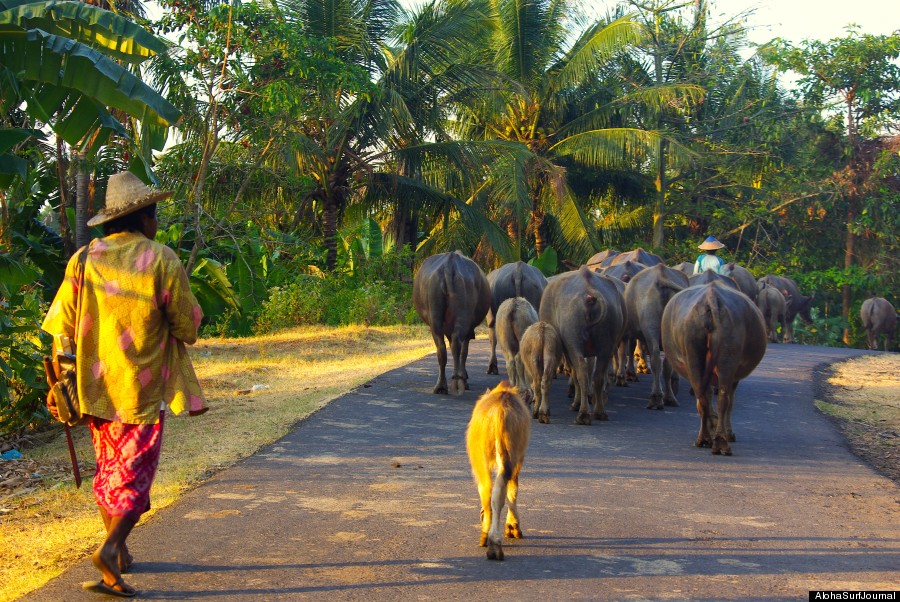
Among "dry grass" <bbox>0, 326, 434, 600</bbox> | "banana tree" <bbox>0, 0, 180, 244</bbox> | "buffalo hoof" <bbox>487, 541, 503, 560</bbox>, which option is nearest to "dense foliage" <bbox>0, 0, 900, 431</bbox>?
"banana tree" <bbox>0, 0, 180, 244</bbox>

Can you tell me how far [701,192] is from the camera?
32531 millimetres

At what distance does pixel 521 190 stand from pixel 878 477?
51.8ft

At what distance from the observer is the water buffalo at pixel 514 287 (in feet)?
43.4

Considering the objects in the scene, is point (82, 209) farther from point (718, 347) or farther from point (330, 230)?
point (330, 230)

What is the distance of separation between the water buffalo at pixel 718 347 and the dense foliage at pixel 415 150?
17.0 feet

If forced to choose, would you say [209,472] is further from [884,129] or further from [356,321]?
[884,129]

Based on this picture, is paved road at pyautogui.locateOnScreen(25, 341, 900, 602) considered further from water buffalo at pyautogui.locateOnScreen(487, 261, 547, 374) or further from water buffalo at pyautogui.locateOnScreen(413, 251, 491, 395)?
water buffalo at pyautogui.locateOnScreen(487, 261, 547, 374)

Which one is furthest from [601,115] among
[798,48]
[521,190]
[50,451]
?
[50,451]

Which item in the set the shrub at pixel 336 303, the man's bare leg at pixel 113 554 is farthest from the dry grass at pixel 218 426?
the shrub at pixel 336 303

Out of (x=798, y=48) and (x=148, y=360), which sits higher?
(x=798, y=48)

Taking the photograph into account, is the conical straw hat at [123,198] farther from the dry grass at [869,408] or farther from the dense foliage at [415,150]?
the dry grass at [869,408]

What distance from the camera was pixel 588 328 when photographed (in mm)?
10320

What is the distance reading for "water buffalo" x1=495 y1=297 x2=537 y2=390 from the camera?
10.9 metres

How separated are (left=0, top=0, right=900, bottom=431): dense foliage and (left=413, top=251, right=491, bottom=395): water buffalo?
3352 millimetres
